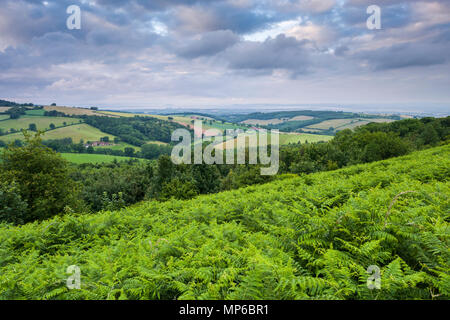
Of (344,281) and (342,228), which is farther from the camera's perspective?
(342,228)

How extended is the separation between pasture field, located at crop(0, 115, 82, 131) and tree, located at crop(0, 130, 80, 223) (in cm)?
10620

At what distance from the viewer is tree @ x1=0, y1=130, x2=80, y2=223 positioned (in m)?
17.2

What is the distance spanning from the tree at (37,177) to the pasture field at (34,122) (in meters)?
106

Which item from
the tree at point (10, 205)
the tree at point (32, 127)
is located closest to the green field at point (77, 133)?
the tree at point (32, 127)

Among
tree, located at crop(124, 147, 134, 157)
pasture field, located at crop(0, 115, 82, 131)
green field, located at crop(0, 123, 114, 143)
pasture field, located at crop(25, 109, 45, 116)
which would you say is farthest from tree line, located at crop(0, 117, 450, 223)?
pasture field, located at crop(25, 109, 45, 116)

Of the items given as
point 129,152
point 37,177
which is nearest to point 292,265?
point 37,177

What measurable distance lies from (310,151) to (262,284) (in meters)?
55.5

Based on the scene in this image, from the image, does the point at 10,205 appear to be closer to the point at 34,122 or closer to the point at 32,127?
the point at 32,127

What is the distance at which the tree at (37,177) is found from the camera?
17.2 metres

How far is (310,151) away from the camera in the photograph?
177ft

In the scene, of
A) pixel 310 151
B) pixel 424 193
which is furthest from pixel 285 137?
pixel 424 193

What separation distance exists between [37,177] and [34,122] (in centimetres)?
13010

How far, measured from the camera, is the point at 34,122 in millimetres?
114625
